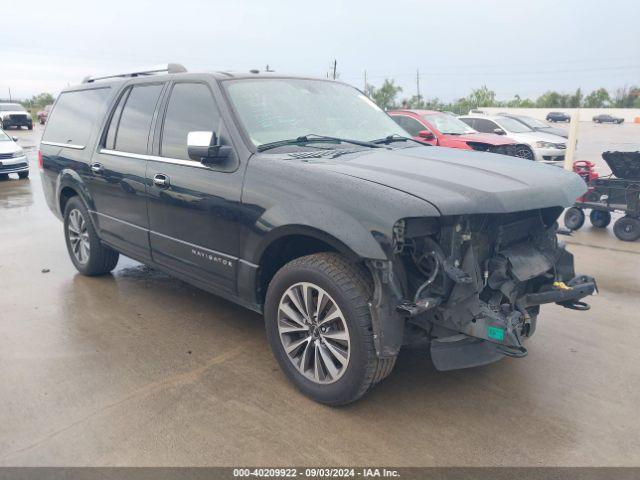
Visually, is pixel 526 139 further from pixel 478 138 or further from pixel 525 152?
pixel 478 138

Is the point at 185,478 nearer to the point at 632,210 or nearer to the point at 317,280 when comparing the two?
the point at 317,280

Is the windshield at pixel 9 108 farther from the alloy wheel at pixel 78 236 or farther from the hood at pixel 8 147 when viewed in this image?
the alloy wheel at pixel 78 236

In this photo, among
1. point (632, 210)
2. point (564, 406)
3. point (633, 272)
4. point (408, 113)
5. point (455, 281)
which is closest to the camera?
point (455, 281)

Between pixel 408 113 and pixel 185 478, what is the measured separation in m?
11.3

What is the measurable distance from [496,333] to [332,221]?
1.06 metres

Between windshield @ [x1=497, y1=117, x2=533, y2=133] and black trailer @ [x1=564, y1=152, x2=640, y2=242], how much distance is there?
8026 millimetres

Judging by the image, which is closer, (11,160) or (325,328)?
(325,328)

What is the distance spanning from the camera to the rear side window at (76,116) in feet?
17.1

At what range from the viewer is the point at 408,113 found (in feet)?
41.9

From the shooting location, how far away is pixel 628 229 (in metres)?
7.81

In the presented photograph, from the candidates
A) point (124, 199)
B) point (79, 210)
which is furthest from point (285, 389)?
point (79, 210)

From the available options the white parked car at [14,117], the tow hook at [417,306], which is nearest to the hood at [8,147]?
the tow hook at [417,306]

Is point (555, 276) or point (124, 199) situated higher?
point (124, 199)

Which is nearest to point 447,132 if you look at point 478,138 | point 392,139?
point 478,138
